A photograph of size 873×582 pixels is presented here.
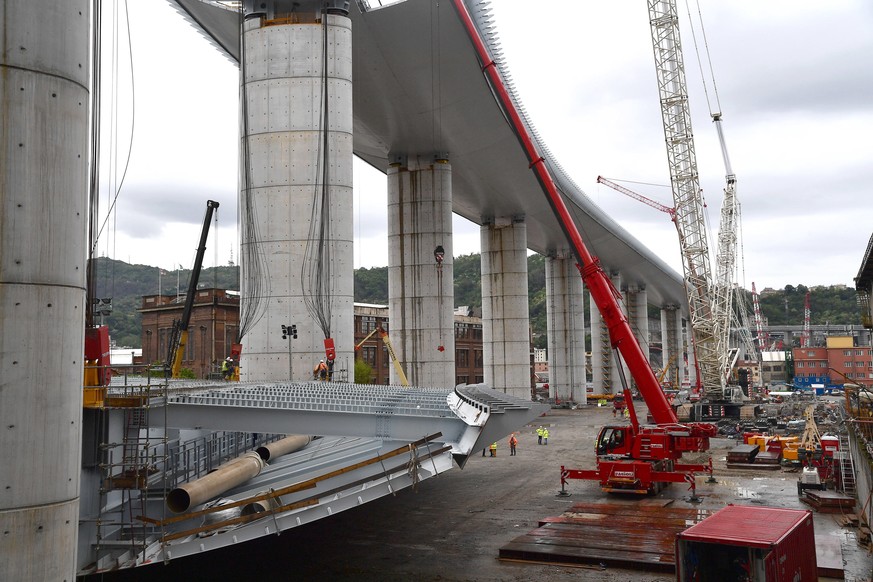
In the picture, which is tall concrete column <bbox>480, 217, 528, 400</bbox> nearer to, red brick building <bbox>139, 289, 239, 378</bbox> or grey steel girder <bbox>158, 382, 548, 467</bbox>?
red brick building <bbox>139, 289, 239, 378</bbox>

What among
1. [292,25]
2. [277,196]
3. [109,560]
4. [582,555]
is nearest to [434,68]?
[292,25]

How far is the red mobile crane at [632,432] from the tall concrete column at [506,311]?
39456mm

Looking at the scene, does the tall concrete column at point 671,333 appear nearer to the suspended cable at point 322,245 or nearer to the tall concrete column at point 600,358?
the tall concrete column at point 600,358

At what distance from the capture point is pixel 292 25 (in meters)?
32.7

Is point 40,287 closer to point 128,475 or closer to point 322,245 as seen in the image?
point 128,475

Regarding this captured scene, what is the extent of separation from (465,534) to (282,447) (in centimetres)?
645

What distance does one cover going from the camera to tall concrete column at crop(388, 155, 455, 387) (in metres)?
55.4

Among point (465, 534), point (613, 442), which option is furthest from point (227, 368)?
point (613, 442)

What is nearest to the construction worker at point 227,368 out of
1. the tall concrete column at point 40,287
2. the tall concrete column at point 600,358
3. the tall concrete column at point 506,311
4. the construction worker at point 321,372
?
the construction worker at point 321,372

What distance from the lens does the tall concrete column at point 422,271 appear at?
55406mm

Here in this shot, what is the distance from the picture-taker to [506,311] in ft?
237

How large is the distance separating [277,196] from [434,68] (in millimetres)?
16098

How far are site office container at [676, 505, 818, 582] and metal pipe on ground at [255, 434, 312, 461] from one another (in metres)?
13.6

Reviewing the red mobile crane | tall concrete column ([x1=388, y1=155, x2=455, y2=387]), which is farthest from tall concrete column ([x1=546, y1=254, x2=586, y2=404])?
the red mobile crane
